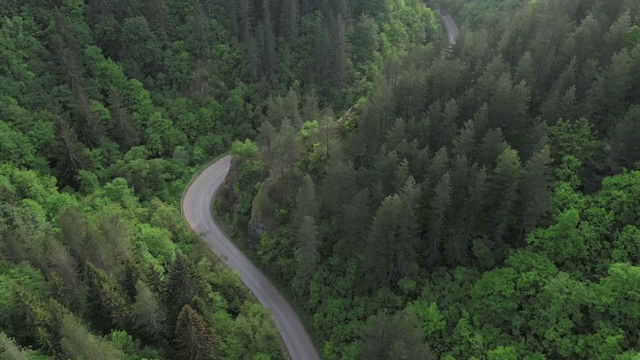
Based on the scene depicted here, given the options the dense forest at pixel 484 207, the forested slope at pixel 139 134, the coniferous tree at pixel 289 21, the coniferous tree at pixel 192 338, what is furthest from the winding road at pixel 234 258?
the coniferous tree at pixel 289 21

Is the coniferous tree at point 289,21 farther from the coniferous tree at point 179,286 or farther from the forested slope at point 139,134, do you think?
the coniferous tree at point 179,286

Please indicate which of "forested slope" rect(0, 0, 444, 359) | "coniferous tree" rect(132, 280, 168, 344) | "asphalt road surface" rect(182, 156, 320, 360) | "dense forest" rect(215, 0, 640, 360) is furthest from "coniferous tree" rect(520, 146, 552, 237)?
"coniferous tree" rect(132, 280, 168, 344)

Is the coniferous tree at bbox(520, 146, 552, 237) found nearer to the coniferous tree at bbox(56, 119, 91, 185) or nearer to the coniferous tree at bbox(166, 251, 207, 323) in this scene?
the coniferous tree at bbox(166, 251, 207, 323)

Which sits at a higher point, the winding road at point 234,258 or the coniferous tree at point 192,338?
the coniferous tree at point 192,338

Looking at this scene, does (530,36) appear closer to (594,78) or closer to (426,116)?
(594,78)

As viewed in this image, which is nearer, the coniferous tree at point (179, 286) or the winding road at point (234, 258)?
the coniferous tree at point (179, 286)

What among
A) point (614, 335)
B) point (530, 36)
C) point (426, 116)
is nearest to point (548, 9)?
point (530, 36)

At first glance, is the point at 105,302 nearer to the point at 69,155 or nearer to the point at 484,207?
the point at 484,207
